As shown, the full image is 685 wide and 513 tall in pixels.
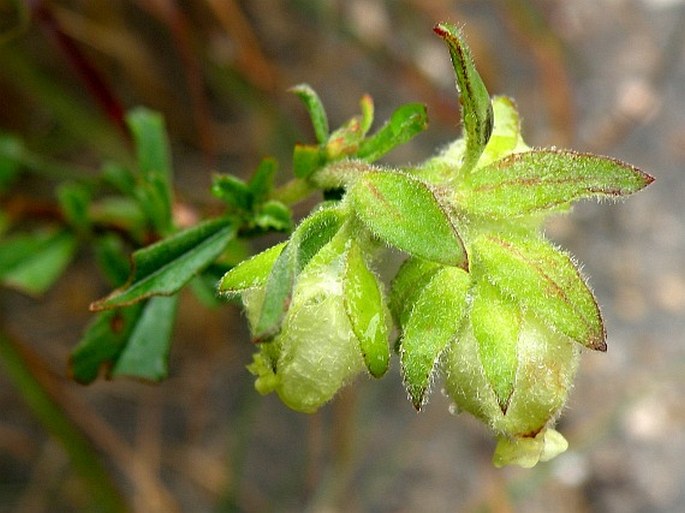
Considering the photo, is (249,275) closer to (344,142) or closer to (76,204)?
(344,142)

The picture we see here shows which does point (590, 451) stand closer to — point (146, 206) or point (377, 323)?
point (146, 206)

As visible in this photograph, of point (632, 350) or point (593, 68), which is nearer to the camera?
point (632, 350)

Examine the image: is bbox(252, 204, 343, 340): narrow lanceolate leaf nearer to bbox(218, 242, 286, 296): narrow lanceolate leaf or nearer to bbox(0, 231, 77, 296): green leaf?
bbox(218, 242, 286, 296): narrow lanceolate leaf

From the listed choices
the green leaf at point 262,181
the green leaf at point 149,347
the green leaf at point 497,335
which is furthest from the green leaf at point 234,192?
the green leaf at point 497,335

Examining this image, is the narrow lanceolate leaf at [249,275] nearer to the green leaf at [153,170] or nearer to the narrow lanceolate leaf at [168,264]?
the narrow lanceolate leaf at [168,264]

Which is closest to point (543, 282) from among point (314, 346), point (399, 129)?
point (314, 346)

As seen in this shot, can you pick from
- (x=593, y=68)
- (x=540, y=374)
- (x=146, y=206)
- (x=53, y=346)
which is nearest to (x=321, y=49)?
(x=593, y=68)
